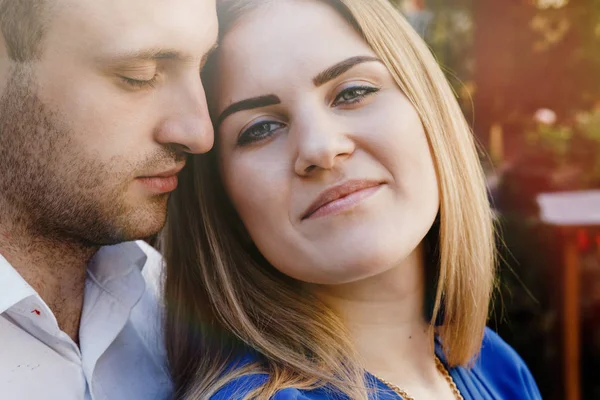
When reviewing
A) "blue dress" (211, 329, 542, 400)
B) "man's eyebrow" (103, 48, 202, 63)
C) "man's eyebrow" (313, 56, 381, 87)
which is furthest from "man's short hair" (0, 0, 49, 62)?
"blue dress" (211, 329, 542, 400)

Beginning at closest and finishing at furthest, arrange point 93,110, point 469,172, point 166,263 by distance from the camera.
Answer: point 93,110 → point 469,172 → point 166,263

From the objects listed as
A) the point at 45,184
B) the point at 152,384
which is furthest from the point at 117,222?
the point at 152,384

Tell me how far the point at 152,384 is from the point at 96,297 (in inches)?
11.3

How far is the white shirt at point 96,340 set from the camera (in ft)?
4.85

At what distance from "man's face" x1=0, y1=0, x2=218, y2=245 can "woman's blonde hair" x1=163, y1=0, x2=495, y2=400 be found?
0.46 ft

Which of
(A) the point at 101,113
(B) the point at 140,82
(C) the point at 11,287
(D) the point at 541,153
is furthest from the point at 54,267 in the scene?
(D) the point at 541,153

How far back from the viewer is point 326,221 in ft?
4.89

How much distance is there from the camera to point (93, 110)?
1.58 meters

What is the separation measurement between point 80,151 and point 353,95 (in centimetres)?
68

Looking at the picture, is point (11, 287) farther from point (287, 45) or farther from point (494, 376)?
point (494, 376)

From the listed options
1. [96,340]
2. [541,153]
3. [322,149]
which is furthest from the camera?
[541,153]

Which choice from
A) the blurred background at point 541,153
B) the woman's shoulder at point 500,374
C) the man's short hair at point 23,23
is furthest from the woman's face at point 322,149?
the blurred background at point 541,153

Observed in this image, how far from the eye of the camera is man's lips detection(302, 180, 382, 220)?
1.48 metres

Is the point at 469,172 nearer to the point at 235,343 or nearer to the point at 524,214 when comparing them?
the point at 235,343
